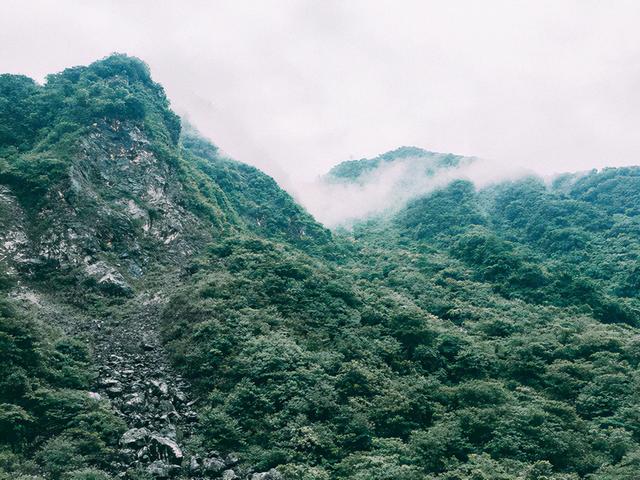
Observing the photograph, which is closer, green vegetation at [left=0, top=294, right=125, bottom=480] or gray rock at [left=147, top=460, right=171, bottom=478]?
green vegetation at [left=0, top=294, right=125, bottom=480]

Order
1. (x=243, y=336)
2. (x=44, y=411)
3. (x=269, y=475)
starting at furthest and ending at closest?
(x=243, y=336)
(x=44, y=411)
(x=269, y=475)

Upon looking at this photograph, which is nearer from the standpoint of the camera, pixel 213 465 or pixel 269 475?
pixel 269 475

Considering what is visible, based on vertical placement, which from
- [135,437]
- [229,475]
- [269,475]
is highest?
[135,437]

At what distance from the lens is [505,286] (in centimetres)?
3775

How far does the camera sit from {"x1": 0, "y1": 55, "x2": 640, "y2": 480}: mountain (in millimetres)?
15156

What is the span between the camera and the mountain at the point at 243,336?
49.7 feet

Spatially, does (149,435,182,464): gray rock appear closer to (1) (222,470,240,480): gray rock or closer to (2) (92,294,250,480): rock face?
(2) (92,294,250,480): rock face

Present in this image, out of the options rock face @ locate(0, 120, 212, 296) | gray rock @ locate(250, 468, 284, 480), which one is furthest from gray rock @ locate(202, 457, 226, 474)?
rock face @ locate(0, 120, 212, 296)

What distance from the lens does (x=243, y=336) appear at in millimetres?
21422

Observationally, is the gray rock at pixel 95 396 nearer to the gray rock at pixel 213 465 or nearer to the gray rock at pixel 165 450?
the gray rock at pixel 165 450

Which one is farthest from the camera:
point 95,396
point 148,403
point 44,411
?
point 148,403

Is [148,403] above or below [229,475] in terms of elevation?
above

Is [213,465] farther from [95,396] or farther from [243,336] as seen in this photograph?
[243,336]

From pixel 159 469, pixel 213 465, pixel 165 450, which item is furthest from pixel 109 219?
pixel 213 465
